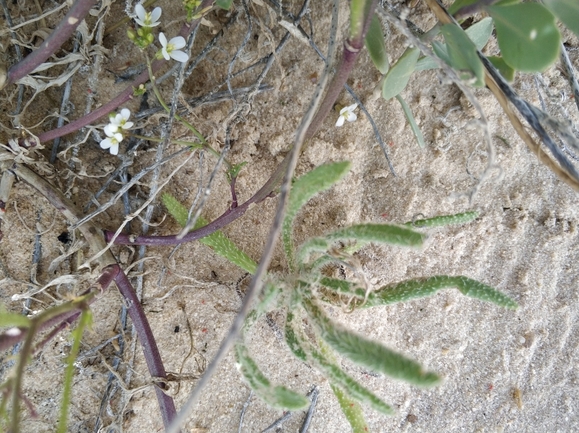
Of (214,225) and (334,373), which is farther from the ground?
(214,225)

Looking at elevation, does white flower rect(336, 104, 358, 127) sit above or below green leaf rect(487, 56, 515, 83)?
above

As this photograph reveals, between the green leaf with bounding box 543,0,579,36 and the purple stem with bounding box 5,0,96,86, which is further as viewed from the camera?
the purple stem with bounding box 5,0,96,86

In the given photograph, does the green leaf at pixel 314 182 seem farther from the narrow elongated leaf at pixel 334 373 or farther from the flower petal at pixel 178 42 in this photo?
the flower petal at pixel 178 42

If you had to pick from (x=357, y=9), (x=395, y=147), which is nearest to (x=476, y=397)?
(x=395, y=147)

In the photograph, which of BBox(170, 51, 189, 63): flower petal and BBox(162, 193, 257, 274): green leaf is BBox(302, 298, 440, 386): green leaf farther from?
BBox(170, 51, 189, 63): flower petal

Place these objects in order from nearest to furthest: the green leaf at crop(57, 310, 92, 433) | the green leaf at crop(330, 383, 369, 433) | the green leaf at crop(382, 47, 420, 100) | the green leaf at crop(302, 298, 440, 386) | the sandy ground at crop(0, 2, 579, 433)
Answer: the green leaf at crop(302, 298, 440, 386) < the green leaf at crop(57, 310, 92, 433) < the green leaf at crop(382, 47, 420, 100) < the green leaf at crop(330, 383, 369, 433) < the sandy ground at crop(0, 2, 579, 433)

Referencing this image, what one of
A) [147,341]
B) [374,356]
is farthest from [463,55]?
[147,341]

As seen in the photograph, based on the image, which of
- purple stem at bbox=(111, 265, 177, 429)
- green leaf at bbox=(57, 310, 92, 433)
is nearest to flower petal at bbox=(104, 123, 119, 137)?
purple stem at bbox=(111, 265, 177, 429)

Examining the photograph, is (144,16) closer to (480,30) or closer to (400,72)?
(400,72)
